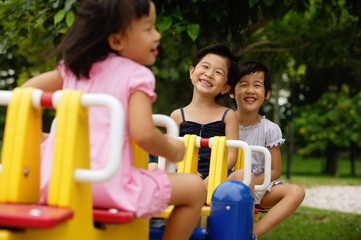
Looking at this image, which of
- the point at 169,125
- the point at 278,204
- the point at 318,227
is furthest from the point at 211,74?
the point at 318,227

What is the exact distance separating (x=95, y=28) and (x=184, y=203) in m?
0.81

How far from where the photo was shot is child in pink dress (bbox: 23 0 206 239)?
1888mm

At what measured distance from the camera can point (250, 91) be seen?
3857 millimetres

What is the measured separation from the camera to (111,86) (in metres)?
1.96

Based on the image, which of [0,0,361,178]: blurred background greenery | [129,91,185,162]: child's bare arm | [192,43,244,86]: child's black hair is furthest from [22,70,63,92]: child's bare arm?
[0,0,361,178]: blurred background greenery

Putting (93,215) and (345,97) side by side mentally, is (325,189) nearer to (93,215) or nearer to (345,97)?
(345,97)

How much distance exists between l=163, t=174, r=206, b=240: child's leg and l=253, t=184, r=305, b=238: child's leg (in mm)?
1135

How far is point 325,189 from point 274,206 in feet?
37.7

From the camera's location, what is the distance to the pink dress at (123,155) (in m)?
1.89

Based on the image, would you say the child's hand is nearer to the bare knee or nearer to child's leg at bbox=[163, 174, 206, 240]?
child's leg at bbox=[163, 174, 206, 240]

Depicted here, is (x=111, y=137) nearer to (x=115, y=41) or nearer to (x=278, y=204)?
(x=115, y=41)

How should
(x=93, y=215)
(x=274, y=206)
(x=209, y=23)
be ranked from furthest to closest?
(x=209, y=23)
(x=274, y=206)
(x=93, y=215)

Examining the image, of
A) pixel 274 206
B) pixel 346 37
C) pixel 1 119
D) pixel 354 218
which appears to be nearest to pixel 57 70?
pixel 274 206

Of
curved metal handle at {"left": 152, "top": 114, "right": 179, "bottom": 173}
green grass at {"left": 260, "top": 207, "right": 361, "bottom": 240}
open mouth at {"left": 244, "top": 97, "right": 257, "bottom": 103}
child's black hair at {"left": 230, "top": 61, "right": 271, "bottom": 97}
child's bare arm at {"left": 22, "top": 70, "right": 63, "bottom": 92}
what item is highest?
child's black hair at {"left": 230, "top": 61, "right": 271, "bottom": 97}
